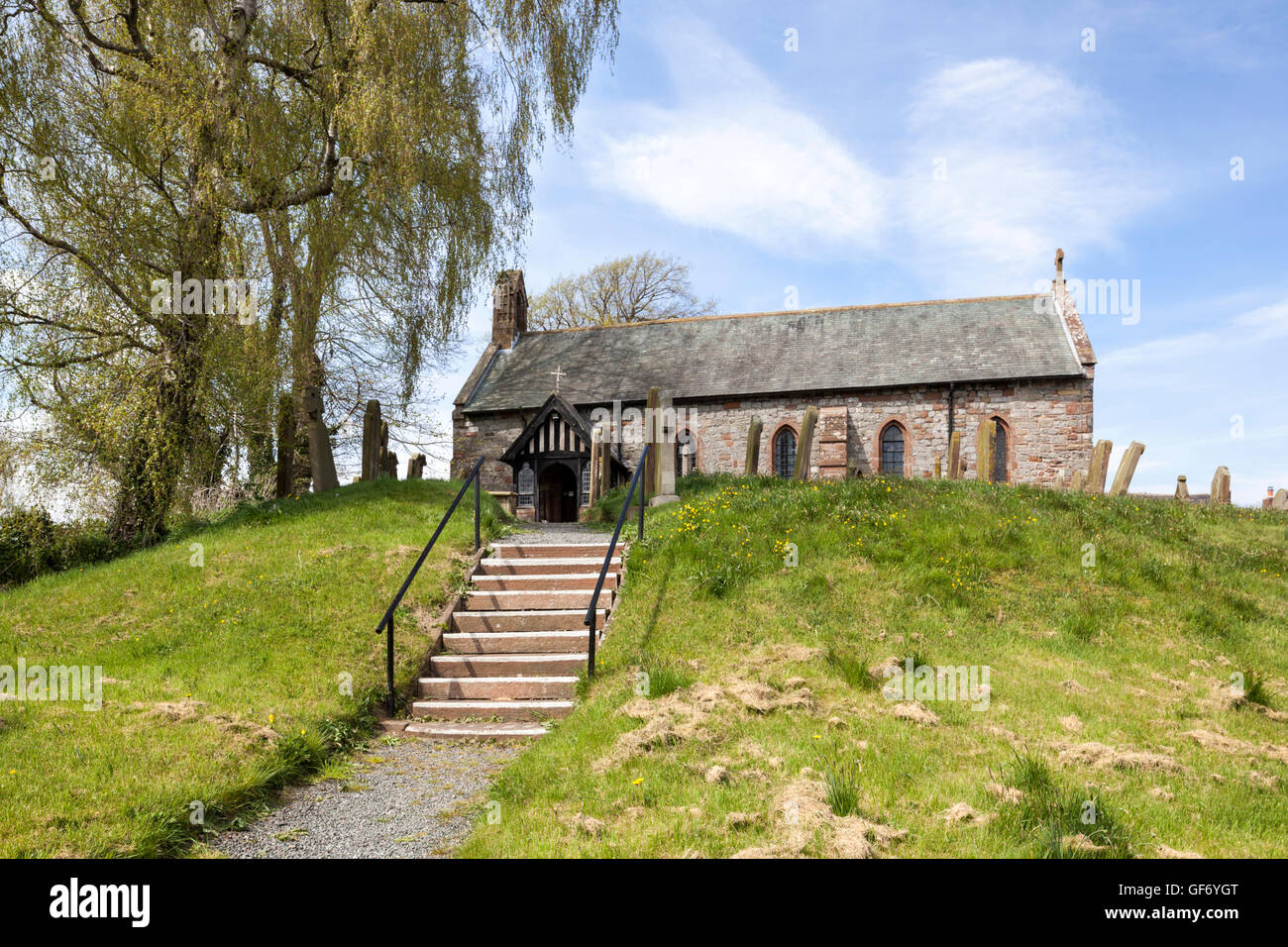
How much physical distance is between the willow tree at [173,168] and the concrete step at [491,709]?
772 cm

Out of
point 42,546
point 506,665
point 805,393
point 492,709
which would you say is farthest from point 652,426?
point 805,393

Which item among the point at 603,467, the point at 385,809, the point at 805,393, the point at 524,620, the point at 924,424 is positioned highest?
the point at 805,393

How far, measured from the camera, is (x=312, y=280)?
49.7 feet

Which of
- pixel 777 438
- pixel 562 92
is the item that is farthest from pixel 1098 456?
pixel 562 92

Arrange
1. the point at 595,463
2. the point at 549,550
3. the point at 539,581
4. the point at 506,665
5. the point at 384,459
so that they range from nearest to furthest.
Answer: the point at 506,665 → the point at 539,581 → the point at 549,550 → the point at 384,459 → the point at 595,463

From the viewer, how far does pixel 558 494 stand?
26.8m

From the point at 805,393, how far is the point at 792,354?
2425 mm

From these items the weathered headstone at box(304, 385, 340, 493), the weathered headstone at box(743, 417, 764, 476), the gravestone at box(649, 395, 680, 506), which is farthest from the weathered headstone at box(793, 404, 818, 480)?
the weathered headstone at box(304, 385, 340, 493)

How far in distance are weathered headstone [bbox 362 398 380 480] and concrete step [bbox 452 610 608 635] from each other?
26.6 feet

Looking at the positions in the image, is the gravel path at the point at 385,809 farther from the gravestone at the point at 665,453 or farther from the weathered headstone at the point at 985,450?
the weathered headstone at the point at 985,450

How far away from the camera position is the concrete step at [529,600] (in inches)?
402

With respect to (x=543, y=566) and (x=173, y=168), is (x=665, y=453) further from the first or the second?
(x=173, y=168)

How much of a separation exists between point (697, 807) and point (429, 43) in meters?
15.5

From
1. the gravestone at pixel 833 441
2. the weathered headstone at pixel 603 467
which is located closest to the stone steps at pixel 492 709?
the weathered headstone at pixel 603 467
